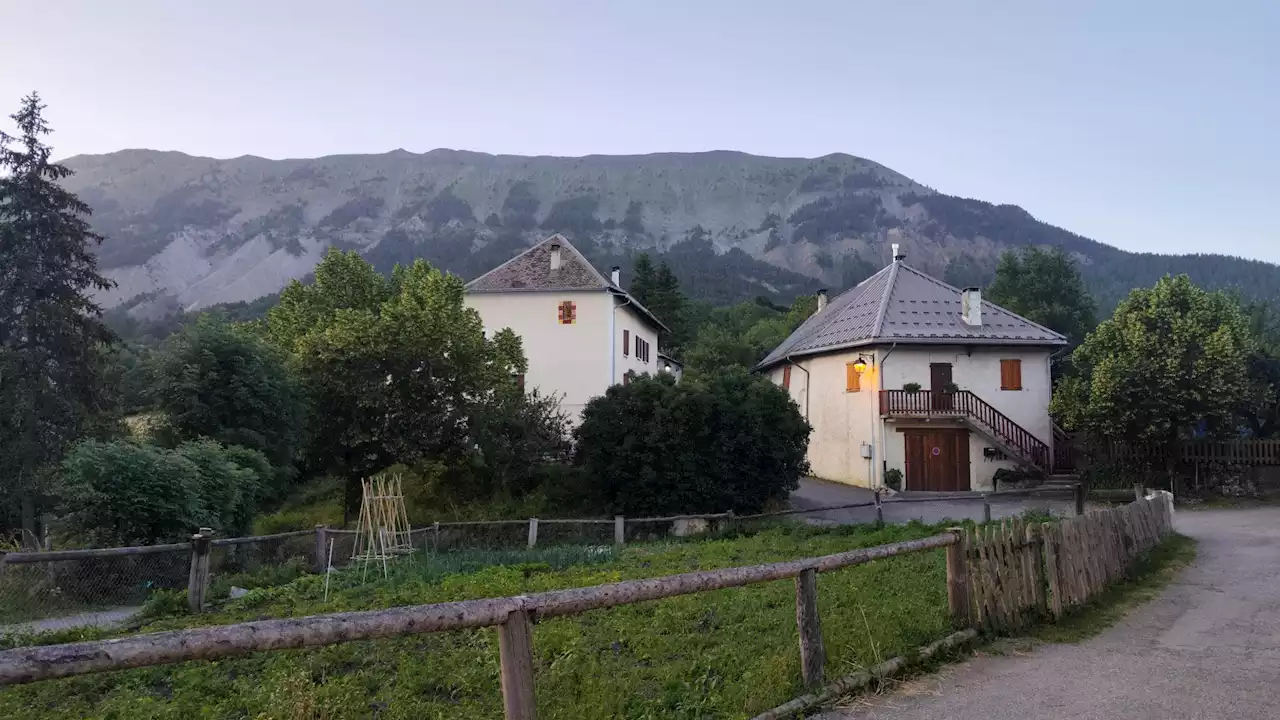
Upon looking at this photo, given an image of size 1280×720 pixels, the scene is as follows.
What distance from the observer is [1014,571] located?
7547 mm

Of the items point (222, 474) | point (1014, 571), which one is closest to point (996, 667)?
point (1014, 571)

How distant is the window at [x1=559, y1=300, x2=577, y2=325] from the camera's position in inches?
1448

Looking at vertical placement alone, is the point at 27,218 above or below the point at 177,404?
above

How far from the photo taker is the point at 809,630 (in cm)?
541

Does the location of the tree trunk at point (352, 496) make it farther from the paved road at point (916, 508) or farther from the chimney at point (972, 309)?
the chimney at point (972, 309)

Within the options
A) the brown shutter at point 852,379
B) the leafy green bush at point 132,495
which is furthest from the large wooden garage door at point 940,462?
the leafy green bush at point 132,495

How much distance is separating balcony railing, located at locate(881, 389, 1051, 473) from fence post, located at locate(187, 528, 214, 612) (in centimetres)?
2249

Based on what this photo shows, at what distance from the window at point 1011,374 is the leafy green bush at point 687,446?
35.0 ft

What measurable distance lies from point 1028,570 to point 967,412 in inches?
850

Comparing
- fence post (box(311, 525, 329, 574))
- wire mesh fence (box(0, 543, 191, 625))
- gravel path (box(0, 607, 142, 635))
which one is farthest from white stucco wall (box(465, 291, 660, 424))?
gravel path (box(0, 607, 142, 635))

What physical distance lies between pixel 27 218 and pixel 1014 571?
36.4 meters

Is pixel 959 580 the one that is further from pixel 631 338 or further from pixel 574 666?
pixel 631 338

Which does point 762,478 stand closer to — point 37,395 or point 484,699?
point 484,699

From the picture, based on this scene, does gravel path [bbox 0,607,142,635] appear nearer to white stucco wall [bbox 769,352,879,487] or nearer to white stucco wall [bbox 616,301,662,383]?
white stucco wall [bbox 769,352,879,487]
